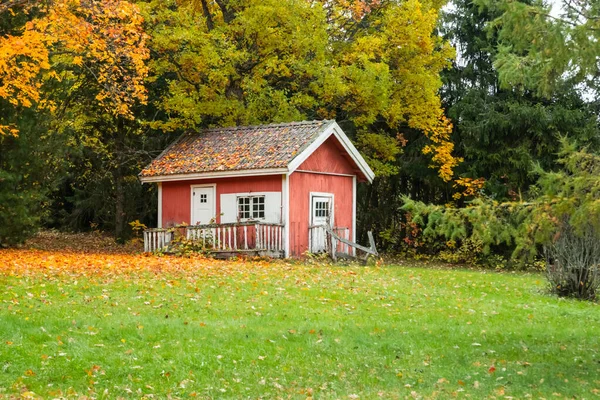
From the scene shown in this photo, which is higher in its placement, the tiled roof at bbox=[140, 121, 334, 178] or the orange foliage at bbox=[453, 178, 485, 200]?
the tiled roof at bbox=[140, 121, 334, 178]

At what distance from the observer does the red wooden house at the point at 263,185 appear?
22.8 m

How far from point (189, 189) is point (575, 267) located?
500 inches

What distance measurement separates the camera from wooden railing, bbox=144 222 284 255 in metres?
22.5

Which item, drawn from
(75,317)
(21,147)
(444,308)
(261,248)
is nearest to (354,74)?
(261,248)

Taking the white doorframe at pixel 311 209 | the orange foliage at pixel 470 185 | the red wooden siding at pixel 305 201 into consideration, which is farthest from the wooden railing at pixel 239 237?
the orange foliage at pixel 470 185

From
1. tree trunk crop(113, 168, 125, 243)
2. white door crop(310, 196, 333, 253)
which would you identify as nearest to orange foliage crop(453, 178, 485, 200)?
white door crop(310, 196, 333, 253)

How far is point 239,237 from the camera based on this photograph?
22.8m

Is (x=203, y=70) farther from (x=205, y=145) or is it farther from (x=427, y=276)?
(x=427, y=276)

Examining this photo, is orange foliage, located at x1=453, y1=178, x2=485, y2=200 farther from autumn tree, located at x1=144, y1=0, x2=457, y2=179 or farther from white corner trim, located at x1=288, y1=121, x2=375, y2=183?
white corner trim, located at x1=288, y1=121, x2=375, y2=183

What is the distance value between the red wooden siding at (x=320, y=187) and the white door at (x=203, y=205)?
2.79 metres

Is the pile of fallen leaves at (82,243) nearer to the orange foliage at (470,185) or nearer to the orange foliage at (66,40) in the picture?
the orange foliage at (66,40)

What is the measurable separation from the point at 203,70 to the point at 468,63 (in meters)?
10.8

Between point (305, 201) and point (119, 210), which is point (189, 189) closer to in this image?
point (305, 201)

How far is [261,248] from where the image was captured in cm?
2242
